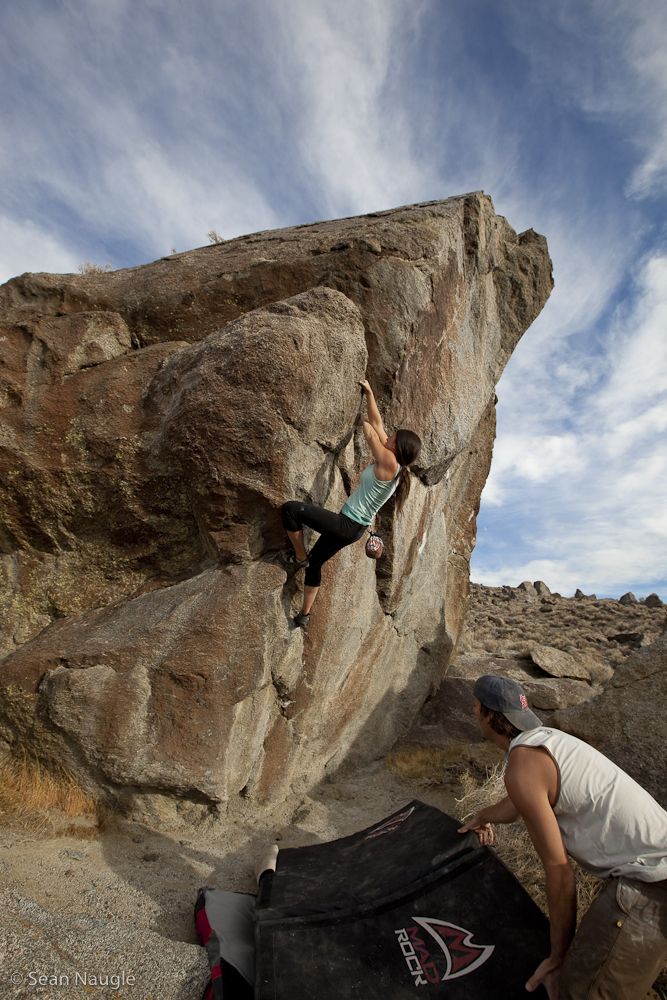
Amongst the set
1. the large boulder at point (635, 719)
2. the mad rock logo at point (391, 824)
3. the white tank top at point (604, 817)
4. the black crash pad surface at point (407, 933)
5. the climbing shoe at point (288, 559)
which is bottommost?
the black crash pad surface at point (407, 933)

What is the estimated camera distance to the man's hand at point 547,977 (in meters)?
2.65

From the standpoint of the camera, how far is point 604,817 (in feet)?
8.59

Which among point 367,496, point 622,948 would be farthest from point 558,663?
point 622,948

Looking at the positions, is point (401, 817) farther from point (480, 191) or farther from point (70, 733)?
point (480, 191)

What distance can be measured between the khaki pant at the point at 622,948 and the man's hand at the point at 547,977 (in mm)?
116

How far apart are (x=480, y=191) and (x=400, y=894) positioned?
8734mm

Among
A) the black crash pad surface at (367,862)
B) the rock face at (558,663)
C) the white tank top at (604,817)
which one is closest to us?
the white tank top at (604,817)

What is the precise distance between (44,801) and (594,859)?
3921 mm

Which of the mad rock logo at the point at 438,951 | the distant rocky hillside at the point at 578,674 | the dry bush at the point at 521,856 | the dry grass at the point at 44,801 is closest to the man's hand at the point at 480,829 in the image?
the dry bush at the point at 521,856

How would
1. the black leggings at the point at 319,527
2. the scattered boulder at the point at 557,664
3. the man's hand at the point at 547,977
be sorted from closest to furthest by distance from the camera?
the man's hand at the point at 547,977
the black leggings at the point at 319,527
the scattered boulder at the point at 557,664

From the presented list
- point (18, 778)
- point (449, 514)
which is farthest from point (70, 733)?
point (449, 514)

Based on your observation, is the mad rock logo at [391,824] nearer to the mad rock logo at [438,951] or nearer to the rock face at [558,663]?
the mad rock logo at [438,951]

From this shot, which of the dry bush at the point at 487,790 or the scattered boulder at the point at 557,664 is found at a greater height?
the scattered boulder at the point at 557,664

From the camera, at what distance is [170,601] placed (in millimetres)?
4879
